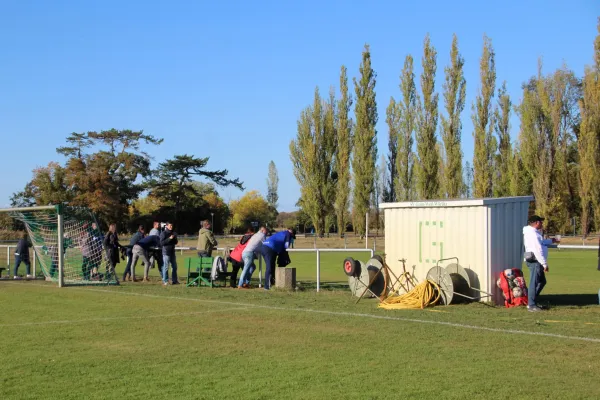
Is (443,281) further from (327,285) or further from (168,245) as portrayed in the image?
(168,245)

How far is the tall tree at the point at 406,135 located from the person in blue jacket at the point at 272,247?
4304cm

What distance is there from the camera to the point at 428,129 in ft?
191

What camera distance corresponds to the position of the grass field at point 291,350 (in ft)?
23.4

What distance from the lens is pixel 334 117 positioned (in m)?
66.5

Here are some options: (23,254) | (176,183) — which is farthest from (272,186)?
(23,254)

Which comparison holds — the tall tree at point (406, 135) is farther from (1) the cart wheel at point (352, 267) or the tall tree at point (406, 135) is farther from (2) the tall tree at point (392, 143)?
(1) the cart wheel at point (352, 267)

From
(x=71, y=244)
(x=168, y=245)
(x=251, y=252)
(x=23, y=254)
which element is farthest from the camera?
(x=23, y=254)

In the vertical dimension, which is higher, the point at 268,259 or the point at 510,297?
the point at 268,259

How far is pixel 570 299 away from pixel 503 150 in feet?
145

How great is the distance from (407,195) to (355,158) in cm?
552

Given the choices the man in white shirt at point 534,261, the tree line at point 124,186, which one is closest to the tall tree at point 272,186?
the tree line at point 124,186

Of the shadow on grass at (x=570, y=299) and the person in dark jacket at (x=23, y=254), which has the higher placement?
the person in dark jacket at (x=23, y=254)

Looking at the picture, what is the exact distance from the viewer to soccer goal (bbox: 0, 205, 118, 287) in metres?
21.7

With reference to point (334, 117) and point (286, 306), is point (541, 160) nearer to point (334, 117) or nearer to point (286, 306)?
point (334, 117)
